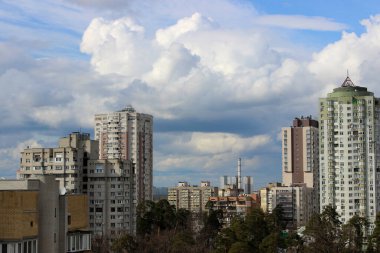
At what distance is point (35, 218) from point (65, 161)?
63234 mm

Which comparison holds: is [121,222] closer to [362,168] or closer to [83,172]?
[83,172]

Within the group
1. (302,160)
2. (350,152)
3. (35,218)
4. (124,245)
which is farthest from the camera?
(302,160)

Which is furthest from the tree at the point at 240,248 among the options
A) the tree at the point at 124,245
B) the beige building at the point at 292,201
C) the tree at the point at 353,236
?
the beige building at the point at 292,201

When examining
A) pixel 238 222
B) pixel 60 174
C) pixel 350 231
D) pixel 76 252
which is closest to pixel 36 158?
pixel 60 174

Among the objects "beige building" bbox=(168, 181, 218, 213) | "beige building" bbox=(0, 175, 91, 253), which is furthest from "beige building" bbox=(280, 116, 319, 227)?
"beige building" bbox=(0, 175, 91, 253)

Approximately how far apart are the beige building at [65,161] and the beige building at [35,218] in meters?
58.3

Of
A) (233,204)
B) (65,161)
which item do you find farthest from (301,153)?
(65,161)

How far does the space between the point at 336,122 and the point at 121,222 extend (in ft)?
126

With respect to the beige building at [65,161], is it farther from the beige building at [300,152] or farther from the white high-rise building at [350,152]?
the beige building at [300,152]

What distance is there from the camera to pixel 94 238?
8406 centimetres

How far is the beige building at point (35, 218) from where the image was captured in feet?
107

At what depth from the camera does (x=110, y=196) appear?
9612cm

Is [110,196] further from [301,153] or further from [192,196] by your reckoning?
[192,196]

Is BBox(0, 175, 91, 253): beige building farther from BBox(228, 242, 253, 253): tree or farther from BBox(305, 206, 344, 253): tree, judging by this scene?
BBox(305, 206, 344, 253): tree
